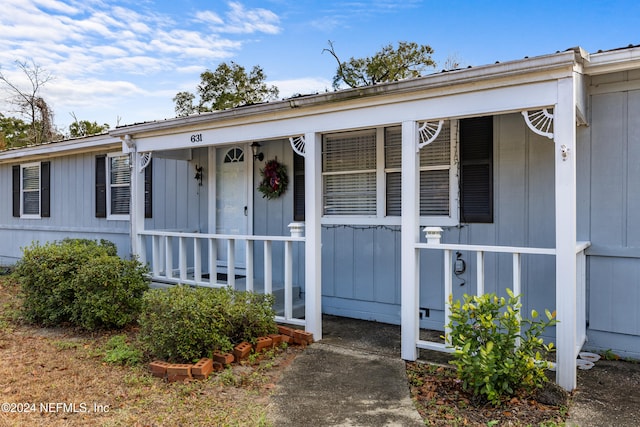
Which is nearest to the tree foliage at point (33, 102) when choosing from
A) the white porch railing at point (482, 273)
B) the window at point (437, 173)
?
the window at point (437, 173)

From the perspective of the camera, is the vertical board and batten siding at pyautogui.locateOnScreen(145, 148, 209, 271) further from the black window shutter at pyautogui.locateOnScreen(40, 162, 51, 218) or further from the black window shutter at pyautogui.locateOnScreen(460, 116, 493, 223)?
the black window shutter at pyautogui.locateOnScreen(460, 116, 493, 223)

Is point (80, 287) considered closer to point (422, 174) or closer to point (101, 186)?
point (101, 186)

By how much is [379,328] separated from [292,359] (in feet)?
4.72

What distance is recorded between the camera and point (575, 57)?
3293 mm

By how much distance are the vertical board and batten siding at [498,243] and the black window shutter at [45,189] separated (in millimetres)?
7080

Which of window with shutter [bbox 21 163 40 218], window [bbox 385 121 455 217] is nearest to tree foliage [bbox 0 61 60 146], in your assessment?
window with shutter [bbox 21 163 40 218]

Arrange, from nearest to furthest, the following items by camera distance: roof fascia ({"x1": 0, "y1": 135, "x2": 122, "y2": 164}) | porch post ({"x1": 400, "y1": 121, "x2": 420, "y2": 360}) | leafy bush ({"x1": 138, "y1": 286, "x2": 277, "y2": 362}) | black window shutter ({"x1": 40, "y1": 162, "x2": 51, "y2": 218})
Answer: leafy bush ({"x1": 138, "y1": 286, "x2": 277, "y2": 362}) → porch post ({"x1": 400, "y1": 121, "x2": 420, "y2": 360}) → roof fascia ({"x1": 0, "y1": 135, "x2": 122, "y2": 164}) → black window shutter ({"x1": 40, "y1": 162, "x2": 51, "y2": 218})

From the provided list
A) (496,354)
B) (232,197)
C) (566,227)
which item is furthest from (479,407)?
→ (232,197)

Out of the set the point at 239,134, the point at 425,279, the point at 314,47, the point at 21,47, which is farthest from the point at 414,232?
the point at 21,47

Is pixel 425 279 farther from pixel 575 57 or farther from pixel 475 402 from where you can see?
pixel 575 57

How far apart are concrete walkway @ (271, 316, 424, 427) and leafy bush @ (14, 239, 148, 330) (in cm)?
231

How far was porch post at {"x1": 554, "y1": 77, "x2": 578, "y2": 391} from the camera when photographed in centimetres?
332

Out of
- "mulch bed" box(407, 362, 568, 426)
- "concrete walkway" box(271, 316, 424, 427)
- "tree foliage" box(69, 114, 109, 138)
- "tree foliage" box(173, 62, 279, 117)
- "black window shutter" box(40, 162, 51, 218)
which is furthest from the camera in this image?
"tree foliage" box(69, 114, 109, 138)

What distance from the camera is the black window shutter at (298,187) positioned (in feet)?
20.1
